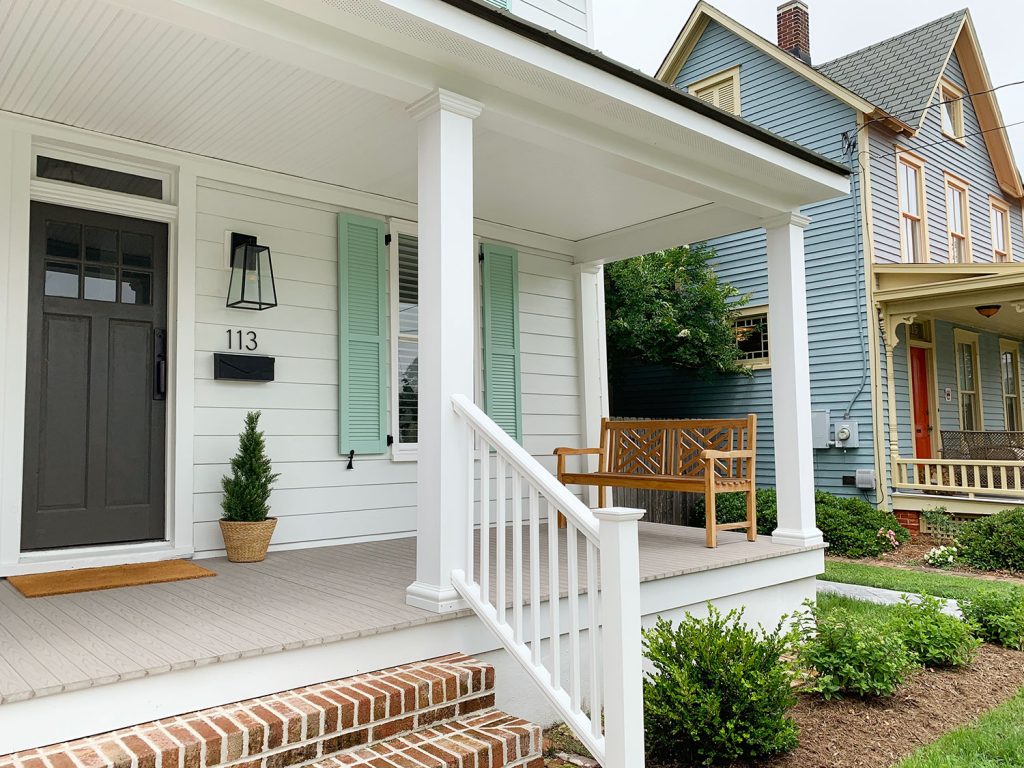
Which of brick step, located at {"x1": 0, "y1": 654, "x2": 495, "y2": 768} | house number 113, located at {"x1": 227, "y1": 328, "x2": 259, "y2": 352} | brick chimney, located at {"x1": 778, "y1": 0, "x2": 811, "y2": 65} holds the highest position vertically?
brick chimney, located at {"x1": 778, "y1": 0, "x2": 811, "y2": 65}

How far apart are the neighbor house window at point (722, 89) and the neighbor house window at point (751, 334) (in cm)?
299

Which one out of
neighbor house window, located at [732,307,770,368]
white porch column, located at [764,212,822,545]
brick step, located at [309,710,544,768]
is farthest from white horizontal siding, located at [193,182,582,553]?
neighbor house window, located at [732,307,770,368]

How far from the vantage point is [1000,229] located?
13.0 metres

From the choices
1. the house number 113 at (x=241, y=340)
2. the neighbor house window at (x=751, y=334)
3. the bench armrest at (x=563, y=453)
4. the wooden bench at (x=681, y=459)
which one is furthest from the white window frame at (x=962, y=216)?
the house number 113 at (x=241, y=340)

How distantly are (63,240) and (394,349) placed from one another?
6.73ft

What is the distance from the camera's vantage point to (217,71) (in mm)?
3512

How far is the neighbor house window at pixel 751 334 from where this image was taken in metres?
10.3

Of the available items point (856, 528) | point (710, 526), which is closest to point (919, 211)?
point (856, 528)

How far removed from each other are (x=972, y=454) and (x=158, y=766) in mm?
9920

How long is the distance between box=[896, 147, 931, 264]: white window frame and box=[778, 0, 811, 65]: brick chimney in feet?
6.65

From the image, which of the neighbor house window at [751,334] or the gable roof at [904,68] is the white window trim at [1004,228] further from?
the neighbor house window at [751,334]

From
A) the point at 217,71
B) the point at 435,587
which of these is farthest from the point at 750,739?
the point at 217,71

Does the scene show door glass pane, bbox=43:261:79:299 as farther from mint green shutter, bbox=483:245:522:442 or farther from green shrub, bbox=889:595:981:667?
green shrub, bbox=889:595:981:667

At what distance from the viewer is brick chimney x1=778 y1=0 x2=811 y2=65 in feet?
35.6
